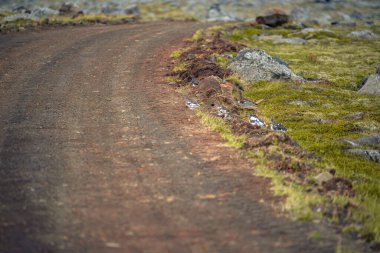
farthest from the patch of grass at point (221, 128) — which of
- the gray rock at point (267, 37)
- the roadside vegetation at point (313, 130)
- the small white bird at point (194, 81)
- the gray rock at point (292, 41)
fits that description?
the gray rock at point (267, 37)

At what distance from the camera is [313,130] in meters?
17.0

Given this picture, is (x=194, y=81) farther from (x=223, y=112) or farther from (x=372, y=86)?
(x=372, y=86)

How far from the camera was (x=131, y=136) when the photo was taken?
1312 cm

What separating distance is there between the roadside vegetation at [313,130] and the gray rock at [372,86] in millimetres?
680

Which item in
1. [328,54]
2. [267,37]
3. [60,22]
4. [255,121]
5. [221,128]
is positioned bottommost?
[328,54]

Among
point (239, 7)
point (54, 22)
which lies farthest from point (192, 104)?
point (239, 7)

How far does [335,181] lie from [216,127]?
473 cm

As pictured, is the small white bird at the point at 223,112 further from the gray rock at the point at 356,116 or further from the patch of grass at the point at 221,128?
the gray rock at the point at 356,116

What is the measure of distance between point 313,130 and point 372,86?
8214 millimetres

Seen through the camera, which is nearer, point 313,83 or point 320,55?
point 313,83

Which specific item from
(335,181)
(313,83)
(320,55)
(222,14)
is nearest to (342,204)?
(335,181)

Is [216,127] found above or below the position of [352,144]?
above

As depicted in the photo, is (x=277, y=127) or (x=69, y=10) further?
(x=69, y=10)

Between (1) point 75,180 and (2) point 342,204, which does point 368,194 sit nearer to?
(2) point 342,204
